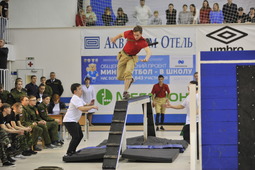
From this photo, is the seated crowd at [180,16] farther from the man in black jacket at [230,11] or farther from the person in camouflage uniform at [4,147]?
the person in camouflage uniform at [4,147]

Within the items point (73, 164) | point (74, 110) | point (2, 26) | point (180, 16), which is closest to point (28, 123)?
point (74, 110)

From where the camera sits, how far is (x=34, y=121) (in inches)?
536

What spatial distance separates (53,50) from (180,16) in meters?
5.43

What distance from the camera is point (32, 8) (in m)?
21.6

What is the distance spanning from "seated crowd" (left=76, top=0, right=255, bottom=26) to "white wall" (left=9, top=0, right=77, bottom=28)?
66cm

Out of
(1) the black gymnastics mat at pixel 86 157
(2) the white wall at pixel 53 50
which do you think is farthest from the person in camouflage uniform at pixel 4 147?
(2) the white wall at pixel 53 50

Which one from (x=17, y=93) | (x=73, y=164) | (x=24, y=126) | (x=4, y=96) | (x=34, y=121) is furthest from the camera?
(x=17, y=93)

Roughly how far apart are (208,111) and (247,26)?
11779mm

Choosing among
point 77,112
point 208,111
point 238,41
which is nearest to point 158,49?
point 238,41

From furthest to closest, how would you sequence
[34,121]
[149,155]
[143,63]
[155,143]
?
1. [143,63]
2. [34,121]
3. [155,143]
4. [149,155]

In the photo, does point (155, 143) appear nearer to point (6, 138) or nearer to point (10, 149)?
point (10, 149)

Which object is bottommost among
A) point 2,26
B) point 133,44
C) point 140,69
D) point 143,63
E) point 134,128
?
point 134,128

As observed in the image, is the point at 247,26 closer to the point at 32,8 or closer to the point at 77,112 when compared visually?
the point at 32,8

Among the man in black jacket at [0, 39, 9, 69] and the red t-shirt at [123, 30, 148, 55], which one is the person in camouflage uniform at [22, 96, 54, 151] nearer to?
the red t-shirt at [123, 30, 148, 55]
